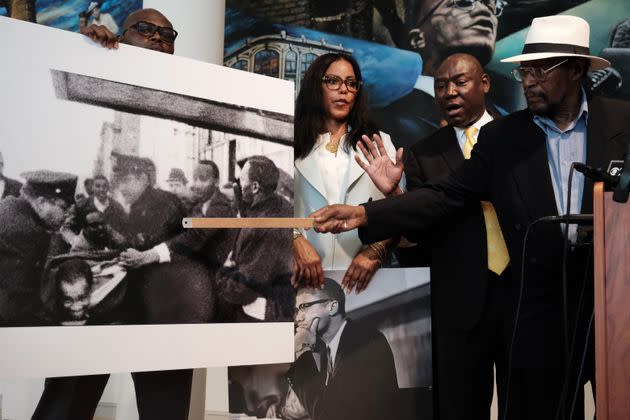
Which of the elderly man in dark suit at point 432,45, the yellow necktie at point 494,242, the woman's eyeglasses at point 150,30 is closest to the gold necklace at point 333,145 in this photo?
the yellow necktie at point 494,242

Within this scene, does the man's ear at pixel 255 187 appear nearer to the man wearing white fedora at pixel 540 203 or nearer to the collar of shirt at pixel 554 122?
the man wearing white fedora at pixel 540 203

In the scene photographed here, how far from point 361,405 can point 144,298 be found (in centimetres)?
92

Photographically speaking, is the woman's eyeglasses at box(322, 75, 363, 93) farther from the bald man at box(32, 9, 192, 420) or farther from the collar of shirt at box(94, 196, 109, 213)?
the collar of shirt at box(94, 196, 109, 213)

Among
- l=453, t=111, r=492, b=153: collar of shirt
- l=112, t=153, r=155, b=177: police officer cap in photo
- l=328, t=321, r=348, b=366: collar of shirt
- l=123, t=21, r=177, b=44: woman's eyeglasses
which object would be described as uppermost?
l=123, t=21, r=177, b=44: woman's eyeglasses

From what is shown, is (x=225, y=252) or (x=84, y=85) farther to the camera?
(x=225, y=252)

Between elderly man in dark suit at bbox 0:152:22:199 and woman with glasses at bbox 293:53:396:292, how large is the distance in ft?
3.43

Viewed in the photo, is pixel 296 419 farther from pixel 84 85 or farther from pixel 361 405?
pixel 84 85

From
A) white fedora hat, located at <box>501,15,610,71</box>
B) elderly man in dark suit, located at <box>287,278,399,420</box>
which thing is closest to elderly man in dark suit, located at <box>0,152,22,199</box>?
elderly man in dark suit, located at <box>287,278,399,420</box>

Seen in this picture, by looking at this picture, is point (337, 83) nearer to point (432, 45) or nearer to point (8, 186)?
point (8, 186)

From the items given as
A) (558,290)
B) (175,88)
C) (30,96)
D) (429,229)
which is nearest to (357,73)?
(429,229)

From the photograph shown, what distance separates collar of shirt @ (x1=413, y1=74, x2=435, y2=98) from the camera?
4651mm

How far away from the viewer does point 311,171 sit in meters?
3.14

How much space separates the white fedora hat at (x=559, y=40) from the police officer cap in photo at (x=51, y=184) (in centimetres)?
149

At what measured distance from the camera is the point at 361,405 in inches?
116
